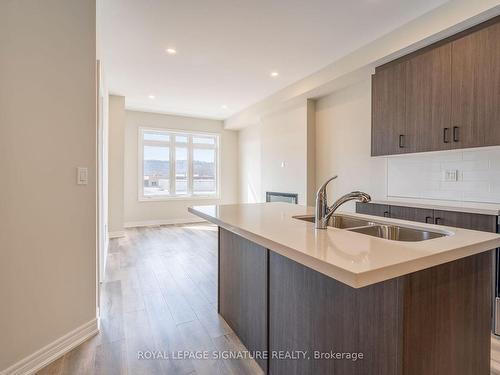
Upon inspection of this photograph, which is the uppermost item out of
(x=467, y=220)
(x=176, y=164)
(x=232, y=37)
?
(x=232, y=37)

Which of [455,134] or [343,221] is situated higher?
Result: [455,134]

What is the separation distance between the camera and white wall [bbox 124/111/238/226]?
6383 mm

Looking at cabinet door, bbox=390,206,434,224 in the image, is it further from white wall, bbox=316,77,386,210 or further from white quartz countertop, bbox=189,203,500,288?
white quartz countertop, bbox=189,203,500,288

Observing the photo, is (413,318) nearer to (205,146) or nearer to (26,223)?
(26,223)

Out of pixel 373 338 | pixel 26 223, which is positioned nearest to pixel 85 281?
pixel 26 223

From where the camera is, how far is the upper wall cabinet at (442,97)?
2.22 m

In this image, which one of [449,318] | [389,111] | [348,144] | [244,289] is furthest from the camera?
[348,144]

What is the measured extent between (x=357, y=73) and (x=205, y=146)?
468 cm

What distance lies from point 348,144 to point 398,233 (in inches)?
111

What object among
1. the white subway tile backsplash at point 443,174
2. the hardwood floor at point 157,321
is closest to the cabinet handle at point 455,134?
the white subway tile backsplash at point 443,174

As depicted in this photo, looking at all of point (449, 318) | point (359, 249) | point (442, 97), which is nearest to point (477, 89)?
point (442, 97)

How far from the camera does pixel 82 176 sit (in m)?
1.97

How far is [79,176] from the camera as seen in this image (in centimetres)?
195

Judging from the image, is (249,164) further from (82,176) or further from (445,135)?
(82,176)
